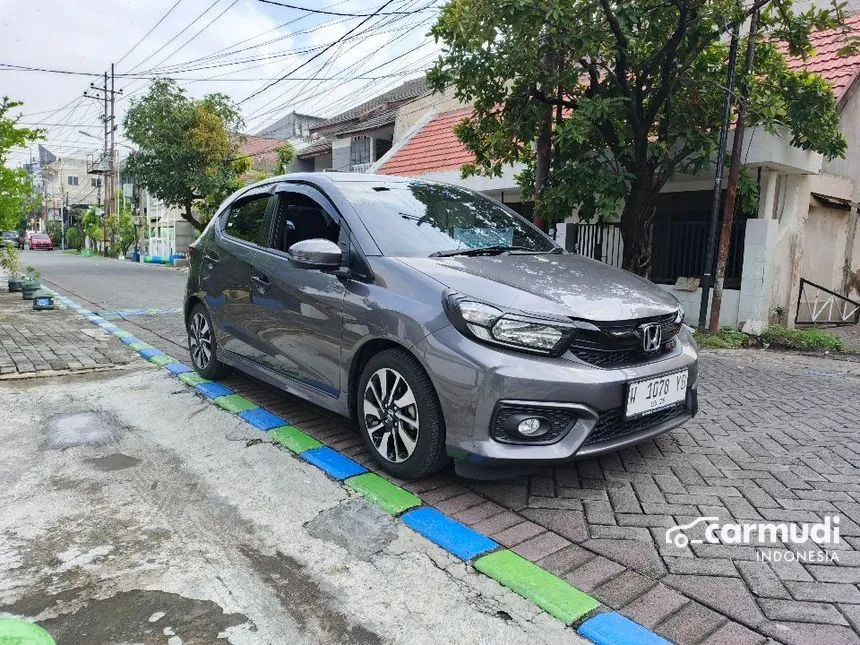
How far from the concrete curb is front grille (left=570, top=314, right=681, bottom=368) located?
96 centimetres

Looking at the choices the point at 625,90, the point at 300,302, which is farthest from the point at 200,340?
the point at 625,90

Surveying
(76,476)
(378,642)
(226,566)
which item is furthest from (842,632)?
(76,476)

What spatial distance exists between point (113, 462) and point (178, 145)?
69.9 feet

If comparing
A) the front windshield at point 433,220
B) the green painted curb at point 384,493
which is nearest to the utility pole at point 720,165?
the front windshield at point 433,220

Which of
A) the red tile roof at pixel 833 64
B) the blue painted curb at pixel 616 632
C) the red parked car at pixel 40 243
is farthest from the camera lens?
the red parked car at pixel 40 243

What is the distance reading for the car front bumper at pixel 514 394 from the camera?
9.00ft

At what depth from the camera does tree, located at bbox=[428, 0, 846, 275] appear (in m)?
6.84

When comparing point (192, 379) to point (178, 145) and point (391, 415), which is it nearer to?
point (391, 415)

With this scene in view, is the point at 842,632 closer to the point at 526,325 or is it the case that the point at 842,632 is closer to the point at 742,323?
the point at 526,325

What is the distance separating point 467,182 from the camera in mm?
12477

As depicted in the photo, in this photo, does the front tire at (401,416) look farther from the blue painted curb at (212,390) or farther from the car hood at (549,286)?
the blue painted curb at (212,390)

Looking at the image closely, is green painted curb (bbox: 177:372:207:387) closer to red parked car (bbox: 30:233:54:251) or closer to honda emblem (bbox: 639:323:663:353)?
honda emblem (bbox: 639:323:663:353)

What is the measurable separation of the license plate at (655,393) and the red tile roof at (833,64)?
8025 mm

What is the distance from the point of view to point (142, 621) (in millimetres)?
2113
